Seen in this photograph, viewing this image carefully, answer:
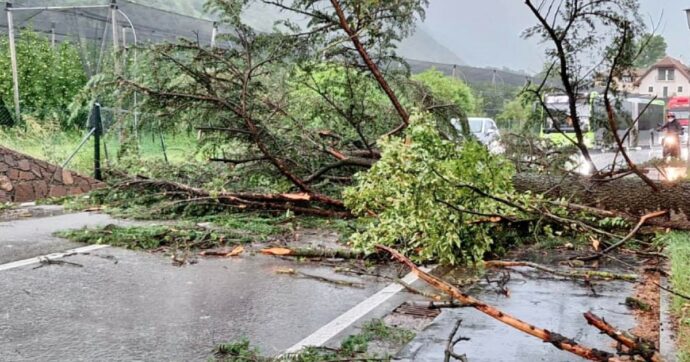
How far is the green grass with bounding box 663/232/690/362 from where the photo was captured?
12.0ft

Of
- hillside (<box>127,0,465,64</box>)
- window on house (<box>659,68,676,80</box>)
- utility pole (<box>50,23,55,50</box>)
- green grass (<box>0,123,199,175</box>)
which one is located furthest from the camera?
window on house (<box>659,68,676,80</box>)

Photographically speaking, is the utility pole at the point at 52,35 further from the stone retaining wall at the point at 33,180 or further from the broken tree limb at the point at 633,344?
the broken tree limb at the point at 633,344

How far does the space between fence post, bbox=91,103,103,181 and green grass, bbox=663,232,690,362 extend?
9404 mm

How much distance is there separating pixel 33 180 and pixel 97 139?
1353mm

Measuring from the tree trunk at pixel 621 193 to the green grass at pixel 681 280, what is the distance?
0.81ft

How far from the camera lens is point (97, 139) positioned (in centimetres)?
1225

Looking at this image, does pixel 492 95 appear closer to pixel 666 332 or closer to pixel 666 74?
pixel 666 74

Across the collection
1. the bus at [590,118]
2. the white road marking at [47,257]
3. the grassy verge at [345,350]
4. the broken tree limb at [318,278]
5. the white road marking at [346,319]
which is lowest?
the broken tree limb at [318,278]

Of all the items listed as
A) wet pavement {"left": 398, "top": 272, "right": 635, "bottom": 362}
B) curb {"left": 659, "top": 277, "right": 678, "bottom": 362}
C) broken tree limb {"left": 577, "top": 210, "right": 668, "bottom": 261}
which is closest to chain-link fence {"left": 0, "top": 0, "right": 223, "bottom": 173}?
broken tree limb {"left": 577, "top": 210, "right": 668, "bottom": 261}

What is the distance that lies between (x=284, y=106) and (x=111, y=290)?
4.40 metres

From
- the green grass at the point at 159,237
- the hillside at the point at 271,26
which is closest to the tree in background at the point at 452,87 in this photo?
the hillside at the point at 271,26

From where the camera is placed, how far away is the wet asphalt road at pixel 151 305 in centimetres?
408

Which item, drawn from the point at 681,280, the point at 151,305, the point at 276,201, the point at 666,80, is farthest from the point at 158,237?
the point at 666,80

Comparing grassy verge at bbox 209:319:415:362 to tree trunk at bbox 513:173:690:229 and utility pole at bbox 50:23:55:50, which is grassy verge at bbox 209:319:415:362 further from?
utility pole at bbox 50:23:55:50
